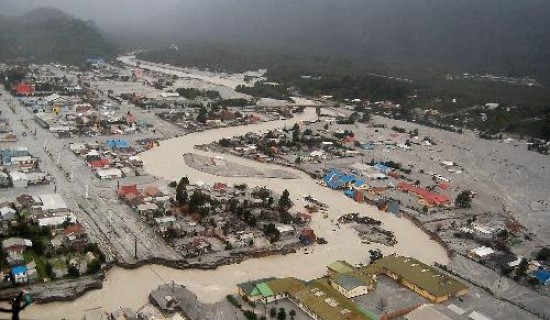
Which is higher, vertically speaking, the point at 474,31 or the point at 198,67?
the point at 474,31

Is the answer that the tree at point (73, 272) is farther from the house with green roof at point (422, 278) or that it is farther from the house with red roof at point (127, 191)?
the house with green roof at point (422, 278)

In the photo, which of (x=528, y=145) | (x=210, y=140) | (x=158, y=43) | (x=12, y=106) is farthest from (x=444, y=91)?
(x=158, y=43)

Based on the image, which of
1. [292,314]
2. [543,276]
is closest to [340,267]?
[292,314]

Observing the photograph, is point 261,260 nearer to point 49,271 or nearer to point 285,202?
point 285,202

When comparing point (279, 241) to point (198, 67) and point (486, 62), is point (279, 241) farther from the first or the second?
point (486, 62)

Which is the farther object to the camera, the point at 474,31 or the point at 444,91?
the point at 474,31
